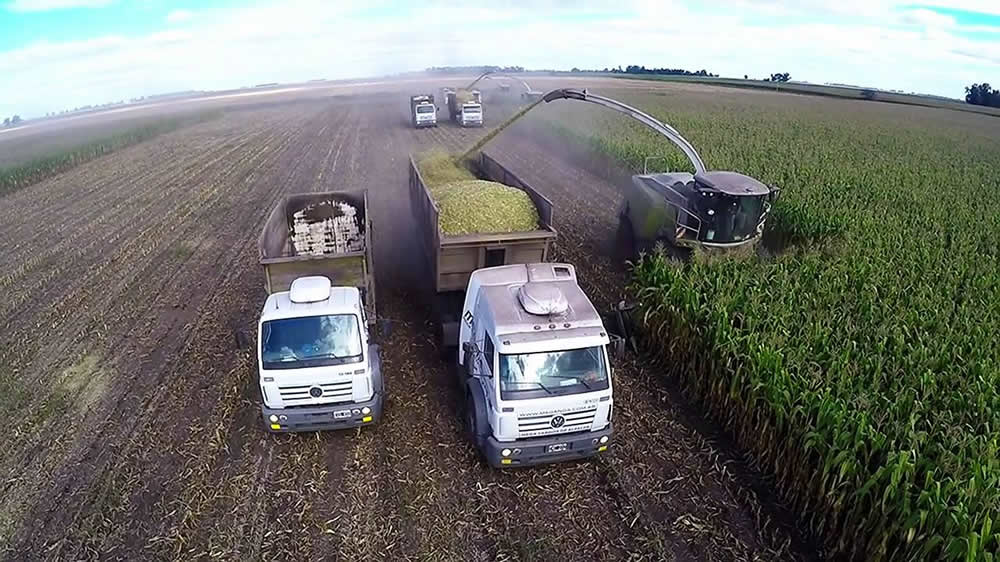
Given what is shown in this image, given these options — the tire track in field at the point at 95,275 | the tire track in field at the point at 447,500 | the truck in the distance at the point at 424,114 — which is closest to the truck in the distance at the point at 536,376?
the tire track in field at the point at 447,500

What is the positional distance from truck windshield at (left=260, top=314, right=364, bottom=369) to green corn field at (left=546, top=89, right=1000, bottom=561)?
571 cm

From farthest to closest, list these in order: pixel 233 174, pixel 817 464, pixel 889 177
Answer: pixel 233 174 < pixel 889 177 < pixel 817 464

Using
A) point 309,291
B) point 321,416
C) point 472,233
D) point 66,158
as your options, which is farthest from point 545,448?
point 66,158

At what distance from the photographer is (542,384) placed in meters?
7.67

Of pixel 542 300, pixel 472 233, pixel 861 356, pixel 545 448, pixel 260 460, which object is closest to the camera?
pixel 545 448

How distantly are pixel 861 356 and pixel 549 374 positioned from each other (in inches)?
190

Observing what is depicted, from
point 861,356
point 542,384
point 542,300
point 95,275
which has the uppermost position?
point 542,300

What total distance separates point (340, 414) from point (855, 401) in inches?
279

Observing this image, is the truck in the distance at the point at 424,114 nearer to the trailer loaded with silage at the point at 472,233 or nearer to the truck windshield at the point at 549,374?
the trailer loaded with silage at the point at 472,233

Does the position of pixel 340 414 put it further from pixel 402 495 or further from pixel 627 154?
pixel 627 154

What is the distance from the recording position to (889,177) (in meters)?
22.5

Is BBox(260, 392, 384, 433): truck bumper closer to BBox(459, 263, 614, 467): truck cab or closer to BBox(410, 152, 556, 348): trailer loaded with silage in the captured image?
BBox(459, 263, 614, 467): truck cab

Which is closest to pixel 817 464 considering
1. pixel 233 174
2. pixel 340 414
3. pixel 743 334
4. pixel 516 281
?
pixel 743 334

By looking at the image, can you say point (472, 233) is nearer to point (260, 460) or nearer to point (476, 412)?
point (476, 412)
